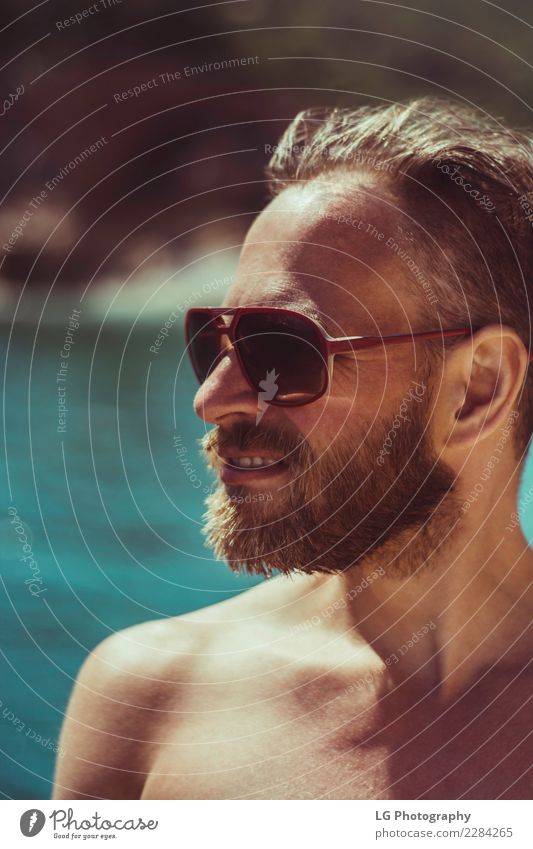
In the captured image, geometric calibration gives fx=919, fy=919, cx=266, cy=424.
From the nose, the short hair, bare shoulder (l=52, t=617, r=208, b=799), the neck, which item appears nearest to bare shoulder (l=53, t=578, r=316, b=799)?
bare shoulder (l=52, t=617, r=208, b=799)

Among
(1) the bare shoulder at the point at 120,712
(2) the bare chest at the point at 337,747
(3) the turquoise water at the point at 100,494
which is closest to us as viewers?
(2) the bare chest at the point at 337,747

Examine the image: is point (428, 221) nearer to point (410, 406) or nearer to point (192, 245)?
point (410, 406)

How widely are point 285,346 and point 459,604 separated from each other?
0.98 feet

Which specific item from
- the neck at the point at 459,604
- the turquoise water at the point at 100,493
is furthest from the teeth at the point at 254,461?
the turquoise water at the point at 100,493

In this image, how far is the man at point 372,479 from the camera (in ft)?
2.84

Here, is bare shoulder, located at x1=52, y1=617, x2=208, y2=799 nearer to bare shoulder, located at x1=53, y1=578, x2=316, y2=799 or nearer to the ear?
bare shoulder, located at x1=53, y1=578, x2=316, y2=799

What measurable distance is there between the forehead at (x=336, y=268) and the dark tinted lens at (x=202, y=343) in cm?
4

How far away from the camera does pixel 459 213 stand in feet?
2.88

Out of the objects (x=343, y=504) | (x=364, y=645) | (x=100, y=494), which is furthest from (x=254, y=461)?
(x=100, y=494)

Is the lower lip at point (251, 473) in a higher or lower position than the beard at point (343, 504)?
higher

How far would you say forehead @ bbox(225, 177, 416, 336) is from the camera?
34.0 inches

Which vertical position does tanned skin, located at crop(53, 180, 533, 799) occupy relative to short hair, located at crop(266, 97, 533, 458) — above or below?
below

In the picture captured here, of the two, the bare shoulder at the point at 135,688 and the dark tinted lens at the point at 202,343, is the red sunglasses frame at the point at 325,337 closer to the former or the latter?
the dark tinted lens at the point at 202,343

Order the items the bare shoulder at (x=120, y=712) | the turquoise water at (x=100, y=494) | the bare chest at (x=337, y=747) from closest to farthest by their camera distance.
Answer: the bare chest at (x=337, y=747), the bare shoulder at (x=120, y=712), the turquoise water at (x=100, y=494)
